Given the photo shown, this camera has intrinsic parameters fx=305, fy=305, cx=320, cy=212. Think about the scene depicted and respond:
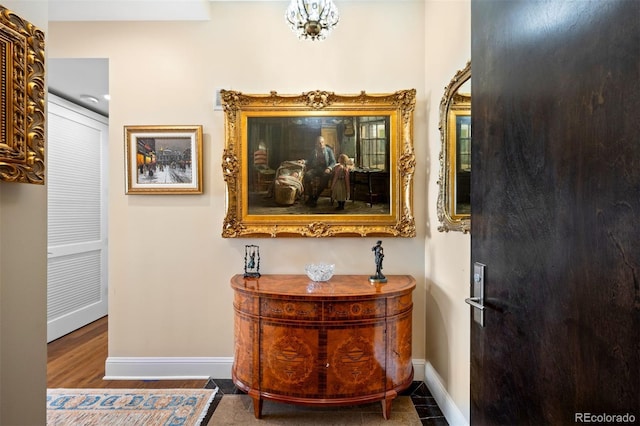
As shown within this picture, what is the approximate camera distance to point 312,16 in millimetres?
1787

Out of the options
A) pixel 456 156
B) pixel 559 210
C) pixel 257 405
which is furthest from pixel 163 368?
pixel 559 210

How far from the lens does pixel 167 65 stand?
2.51 meters

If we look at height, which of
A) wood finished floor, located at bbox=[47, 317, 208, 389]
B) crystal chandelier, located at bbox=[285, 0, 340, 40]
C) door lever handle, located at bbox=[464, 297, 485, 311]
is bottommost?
wood finished floor, located at bbox=[47, 317, 208, 389]

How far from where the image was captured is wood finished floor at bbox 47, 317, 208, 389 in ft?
7.89

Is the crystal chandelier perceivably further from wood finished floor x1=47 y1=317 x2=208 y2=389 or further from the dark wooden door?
wood finished floor x1=47 y1=317 x2=208 y2=389

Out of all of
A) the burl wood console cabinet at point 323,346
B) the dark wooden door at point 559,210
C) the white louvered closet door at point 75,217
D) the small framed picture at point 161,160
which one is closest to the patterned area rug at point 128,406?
the burl wood console cabinet at point 323,346

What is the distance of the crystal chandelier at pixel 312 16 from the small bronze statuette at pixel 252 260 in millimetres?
1579

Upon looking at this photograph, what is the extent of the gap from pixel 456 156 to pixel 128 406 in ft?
9.18

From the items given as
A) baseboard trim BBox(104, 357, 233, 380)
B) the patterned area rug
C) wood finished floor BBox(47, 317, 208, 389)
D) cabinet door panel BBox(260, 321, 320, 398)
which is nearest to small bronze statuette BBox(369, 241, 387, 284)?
cabinet door panel BBox(260, 321, 320, 398)

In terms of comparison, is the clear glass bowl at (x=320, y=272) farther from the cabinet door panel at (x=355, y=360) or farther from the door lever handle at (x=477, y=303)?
the door lever handle at (x=477, y=303)

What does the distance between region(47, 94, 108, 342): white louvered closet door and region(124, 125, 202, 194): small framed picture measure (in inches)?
51.3

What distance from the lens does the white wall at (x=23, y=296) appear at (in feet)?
3.26

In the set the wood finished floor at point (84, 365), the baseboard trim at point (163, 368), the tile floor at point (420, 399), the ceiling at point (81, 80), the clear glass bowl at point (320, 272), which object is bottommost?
the tile floor at point (420, 399)

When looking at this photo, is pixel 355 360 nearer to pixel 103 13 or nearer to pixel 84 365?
pixel 84 365
